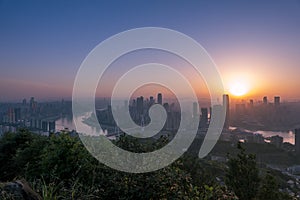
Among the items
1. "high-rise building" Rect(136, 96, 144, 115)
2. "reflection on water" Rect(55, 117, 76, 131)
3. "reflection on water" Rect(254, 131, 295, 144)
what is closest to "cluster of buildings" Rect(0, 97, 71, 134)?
"reflection on water" Rect(55, 117, 76, 131)

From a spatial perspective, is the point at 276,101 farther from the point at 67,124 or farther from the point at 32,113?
the point at 67,124

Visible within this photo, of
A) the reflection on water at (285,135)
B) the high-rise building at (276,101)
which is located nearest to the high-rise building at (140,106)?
the reflection on water at (285,135)

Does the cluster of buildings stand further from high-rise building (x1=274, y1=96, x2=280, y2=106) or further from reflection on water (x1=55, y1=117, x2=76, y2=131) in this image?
high-rise building (x1=274, y1=96, x2=280, y2=106)

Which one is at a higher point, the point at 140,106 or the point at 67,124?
the point at 140,106

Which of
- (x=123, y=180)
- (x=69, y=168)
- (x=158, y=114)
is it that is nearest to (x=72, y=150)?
(x=69, y=168)

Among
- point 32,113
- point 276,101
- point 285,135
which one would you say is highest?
point 276,101

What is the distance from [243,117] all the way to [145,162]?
1284 inches

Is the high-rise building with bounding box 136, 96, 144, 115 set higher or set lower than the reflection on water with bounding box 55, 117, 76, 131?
higher

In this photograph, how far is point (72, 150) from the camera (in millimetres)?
3379

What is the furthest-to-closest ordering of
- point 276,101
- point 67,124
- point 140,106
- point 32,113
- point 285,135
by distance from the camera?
point 276,101 → point 285,135 → point 32,113 → point 67,124 → point 140,106

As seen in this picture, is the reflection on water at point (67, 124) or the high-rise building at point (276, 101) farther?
the high-rise building at point (276, 101)

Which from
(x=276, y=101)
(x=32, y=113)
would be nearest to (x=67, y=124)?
(x=32, y=113)

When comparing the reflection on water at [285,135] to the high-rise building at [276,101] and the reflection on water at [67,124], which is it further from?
the reflection on water at [67,124]

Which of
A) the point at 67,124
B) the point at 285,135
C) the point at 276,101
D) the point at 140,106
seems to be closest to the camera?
the point at 140,106
